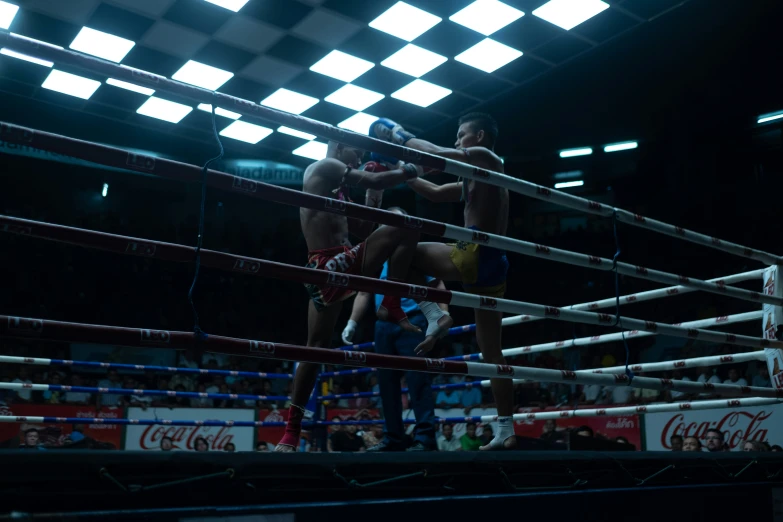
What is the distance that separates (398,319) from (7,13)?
6914 mm

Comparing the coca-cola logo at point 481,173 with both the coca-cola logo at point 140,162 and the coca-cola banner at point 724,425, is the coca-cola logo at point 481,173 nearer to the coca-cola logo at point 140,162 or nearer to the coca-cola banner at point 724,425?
the coca-cola logo at point 140,162

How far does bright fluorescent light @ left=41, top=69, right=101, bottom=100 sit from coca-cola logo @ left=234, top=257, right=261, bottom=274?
8367 mm

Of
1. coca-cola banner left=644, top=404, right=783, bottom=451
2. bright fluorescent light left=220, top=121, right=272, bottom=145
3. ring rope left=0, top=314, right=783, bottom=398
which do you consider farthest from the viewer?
bright fluorescent light left=220, top=121, right=272, bottom=145

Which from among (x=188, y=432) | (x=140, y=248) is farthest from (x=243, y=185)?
(x=188, y=432)

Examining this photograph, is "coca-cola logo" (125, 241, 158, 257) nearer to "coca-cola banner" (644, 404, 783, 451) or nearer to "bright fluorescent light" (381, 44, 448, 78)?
"coca-cola banner" (644, 404, 783, 451)

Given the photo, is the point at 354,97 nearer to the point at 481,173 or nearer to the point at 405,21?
the point at 405,21

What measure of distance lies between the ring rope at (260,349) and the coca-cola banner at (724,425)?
408 cm

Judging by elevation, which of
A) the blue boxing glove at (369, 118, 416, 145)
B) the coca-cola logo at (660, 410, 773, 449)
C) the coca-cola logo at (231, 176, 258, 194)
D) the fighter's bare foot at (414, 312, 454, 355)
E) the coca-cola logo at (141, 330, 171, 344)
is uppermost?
the blue boxing glove at (369, 118, 416, 145)

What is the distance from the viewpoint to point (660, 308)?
10930mm

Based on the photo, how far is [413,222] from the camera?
7.47 feet

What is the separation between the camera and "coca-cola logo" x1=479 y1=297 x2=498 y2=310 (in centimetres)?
241

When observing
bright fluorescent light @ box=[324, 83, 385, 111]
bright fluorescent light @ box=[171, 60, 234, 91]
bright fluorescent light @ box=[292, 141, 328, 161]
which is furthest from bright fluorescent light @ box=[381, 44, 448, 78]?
bright fluorescent light @ box=[292, 141, 328, 161]

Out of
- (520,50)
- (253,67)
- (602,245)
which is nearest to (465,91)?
(520,50)

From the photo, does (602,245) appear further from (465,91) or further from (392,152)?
(392,152)
